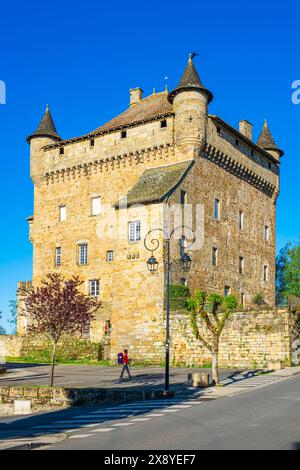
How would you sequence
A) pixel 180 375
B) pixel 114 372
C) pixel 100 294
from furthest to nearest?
pixel 100 294, pixel 114 372, pixel 180 375

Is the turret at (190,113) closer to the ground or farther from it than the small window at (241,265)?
farther from it

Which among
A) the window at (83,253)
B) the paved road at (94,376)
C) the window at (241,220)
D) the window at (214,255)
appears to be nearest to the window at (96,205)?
the window at (83,253)

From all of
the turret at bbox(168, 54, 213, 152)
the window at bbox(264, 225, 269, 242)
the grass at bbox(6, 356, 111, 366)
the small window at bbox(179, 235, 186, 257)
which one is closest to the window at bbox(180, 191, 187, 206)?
the small window at bbox(179, 235, 186, 257)

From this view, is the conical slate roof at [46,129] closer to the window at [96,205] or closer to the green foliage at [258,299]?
the window at [96,205]

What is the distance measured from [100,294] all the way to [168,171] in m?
10.8

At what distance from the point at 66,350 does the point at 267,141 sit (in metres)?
25.1

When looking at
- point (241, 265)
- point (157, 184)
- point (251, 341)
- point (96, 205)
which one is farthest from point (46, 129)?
point (251, 341)

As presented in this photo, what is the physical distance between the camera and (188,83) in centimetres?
4109

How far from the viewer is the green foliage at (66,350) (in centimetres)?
4231

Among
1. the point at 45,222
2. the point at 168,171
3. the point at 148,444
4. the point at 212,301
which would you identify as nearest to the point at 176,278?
the point at 168,171

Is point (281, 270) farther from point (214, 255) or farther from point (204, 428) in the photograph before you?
point (204, 428)

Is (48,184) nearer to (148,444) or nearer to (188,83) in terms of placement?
(188,83)

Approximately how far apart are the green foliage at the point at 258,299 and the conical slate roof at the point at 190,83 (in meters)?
16.8

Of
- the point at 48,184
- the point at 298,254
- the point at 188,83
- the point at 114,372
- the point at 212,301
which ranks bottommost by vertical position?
the point at 114,372
